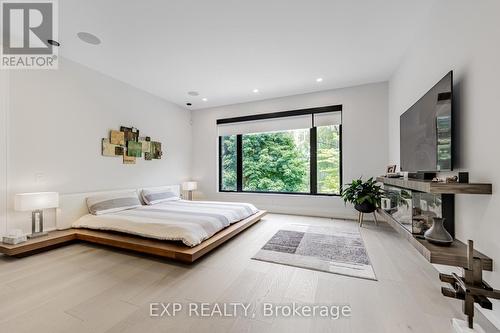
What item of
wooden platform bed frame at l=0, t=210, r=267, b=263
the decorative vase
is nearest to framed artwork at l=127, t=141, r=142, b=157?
wooden platform bed frame at l=0, t=210, r=267, b=263

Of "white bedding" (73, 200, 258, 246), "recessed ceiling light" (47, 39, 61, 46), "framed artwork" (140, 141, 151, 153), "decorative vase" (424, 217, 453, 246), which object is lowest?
"white bedding" (73, 200, 258, 246)

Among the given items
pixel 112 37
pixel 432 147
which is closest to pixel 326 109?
pixel 432 147

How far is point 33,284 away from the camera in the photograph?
6.45 ft

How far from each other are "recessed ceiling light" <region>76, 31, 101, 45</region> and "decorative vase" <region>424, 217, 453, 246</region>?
4.31m

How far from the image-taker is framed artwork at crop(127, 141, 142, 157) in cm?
422

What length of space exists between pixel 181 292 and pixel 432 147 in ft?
8.95

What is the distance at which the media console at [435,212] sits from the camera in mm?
1516

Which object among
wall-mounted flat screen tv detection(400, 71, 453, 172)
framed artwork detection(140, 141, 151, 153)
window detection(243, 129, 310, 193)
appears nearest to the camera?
wall-mounted flat screen tv detection(400, 71, 453, 172)

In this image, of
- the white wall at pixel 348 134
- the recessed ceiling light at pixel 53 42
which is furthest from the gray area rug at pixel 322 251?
the recessed ceiling light at pixel 53 42

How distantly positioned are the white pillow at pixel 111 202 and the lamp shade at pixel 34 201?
21.4 inches

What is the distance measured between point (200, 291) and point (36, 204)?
248 centimetres

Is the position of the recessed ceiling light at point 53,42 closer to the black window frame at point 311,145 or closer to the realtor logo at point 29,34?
the realtor logo at point 29,34

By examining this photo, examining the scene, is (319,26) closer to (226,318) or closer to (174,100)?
(226,318)

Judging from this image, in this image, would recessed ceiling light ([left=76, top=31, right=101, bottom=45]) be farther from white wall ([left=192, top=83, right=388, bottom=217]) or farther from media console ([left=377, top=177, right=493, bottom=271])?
media console ([left=377, top=177, right=493, bottom=271])
